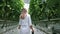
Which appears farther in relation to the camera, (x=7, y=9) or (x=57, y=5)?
(x=7, y=9)

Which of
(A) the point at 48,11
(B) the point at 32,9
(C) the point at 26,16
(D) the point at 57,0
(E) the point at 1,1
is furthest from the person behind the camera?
(B) the point at 32,9

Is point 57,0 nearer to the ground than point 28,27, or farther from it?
farther from it

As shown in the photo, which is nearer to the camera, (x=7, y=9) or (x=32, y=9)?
(x=7, y=9)

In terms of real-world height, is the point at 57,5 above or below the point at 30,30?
above

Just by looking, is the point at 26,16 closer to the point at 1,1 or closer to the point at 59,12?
the point at 59,12

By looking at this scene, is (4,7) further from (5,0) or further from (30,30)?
(30,30)

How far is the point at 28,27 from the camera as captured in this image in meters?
8.92

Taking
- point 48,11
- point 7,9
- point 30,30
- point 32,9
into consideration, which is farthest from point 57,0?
point 32,9

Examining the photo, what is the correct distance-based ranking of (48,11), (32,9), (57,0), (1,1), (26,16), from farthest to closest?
(32,9)
(48,11)
(1,1)
(57,0)
(26,16)

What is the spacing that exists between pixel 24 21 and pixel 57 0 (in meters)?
11.4

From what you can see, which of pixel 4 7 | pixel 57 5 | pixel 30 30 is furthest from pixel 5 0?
pixel 30 30

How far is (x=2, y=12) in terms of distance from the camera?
953 inches

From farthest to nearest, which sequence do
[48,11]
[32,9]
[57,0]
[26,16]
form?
[32,9], [48,11], [57,0], [26,16]

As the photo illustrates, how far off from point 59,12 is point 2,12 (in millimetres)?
6792
